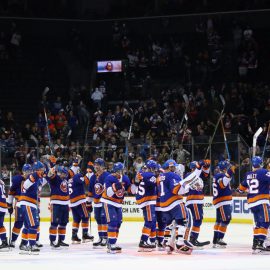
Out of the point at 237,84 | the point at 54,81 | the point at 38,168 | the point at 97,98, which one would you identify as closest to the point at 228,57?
the point at 237,84

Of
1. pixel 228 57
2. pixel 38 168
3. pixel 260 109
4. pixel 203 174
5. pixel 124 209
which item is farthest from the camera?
pixel 228 57

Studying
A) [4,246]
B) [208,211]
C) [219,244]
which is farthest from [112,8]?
[4,246]

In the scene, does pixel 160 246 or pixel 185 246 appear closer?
pixel 185 246

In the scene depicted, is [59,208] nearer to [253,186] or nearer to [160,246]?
[160,246]

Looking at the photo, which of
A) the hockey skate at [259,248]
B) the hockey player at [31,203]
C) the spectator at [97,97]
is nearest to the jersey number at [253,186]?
the hockey skate at [259,248]

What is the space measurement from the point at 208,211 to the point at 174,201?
785 cm

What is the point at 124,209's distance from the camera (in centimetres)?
2284

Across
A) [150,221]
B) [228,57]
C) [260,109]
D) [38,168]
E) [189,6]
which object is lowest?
[150,221]

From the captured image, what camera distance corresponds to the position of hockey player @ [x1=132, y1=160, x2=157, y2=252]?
47.5 feet

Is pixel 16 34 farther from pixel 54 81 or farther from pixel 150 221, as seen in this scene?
pixel 150 221

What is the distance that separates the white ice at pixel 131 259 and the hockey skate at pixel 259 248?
0.17m

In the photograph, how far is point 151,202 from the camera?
14547 mm

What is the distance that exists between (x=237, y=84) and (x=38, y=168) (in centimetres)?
1365

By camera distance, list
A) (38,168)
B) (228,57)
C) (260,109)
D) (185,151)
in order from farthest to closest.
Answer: (228,57) → (260,109) → (185,151) → (38,168)
